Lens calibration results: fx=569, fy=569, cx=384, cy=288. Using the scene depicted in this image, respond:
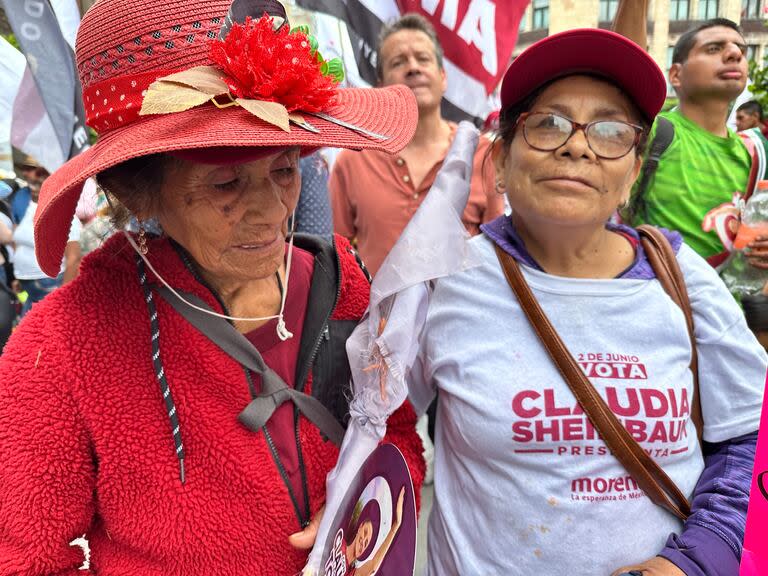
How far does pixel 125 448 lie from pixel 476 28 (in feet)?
10.0

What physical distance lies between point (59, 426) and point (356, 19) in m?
2.86

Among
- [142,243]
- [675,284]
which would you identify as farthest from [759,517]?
[142,243]

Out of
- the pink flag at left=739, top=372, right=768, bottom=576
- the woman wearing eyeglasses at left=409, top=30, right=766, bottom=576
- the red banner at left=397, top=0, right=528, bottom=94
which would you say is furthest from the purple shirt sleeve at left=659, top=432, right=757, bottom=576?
the red banner at left=397, top=0, right=528, bottom=94

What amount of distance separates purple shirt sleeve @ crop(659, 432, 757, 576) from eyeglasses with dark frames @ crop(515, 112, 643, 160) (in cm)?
71

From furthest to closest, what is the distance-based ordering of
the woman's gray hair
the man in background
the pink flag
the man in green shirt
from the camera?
the man in background
the man in green shirt
the woman's gray hair
the pink flag

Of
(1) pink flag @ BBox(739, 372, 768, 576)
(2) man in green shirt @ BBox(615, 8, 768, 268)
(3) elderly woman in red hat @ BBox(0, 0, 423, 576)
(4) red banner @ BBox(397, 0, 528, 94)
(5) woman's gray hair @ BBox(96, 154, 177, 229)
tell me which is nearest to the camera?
(1) pink flag @ BBox(739, 372, 768, 576)

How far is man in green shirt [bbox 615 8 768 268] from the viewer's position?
2.46 meters

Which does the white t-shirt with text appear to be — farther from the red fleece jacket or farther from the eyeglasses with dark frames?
the red fleece jacket

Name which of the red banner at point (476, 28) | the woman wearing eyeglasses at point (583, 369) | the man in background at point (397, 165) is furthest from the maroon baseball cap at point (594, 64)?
the red banner at point (476, 28)

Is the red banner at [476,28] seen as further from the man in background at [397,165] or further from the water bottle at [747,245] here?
the water bottle at [747,245]

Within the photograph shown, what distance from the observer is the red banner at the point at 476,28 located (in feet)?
10.7

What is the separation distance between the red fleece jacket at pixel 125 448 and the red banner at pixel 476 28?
2645mm

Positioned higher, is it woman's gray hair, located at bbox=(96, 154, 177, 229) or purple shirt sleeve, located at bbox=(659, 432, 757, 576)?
woman's gray hair, located at bbox=(96, 154, 177, 229)

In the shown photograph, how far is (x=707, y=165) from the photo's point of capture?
253 cm
